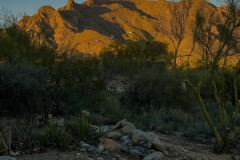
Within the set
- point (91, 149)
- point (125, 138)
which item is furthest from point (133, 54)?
point (91, 149)

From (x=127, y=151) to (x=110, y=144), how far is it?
41 centimetres

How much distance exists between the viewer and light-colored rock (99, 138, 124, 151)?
736 cm

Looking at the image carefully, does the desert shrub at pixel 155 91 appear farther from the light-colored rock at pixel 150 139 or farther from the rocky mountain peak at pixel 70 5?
the rocky mountain peak at pixel 70 5

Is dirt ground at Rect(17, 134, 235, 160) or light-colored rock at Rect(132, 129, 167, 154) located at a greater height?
light-colored rock at Rect(132, 129, 167, 154)

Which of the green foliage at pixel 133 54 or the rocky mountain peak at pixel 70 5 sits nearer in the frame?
the green foliage at pixel 133 54

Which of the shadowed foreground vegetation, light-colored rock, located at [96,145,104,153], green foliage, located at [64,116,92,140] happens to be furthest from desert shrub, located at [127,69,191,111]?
light-colored rock, located at [96,145,104,153]

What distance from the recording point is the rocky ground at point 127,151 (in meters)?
6.70

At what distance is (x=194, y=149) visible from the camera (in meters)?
9.34

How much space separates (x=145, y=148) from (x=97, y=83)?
378 inches

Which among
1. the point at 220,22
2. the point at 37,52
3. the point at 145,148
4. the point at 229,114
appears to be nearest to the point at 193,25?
the point at 220,22

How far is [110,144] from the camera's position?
24.7 ft

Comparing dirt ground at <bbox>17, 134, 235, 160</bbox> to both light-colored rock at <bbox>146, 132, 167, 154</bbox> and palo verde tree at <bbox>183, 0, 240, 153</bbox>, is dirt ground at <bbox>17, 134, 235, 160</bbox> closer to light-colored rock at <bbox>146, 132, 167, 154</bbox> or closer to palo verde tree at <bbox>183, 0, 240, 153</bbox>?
light-colored rock at <bbox>146, 132, 167, 154</bbox>

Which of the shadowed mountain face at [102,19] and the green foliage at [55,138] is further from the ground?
the shadowed mountain face at [102,19]

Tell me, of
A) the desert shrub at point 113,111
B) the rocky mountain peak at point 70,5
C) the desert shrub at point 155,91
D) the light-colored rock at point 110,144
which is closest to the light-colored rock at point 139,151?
the light-colored rock at point 110,144
